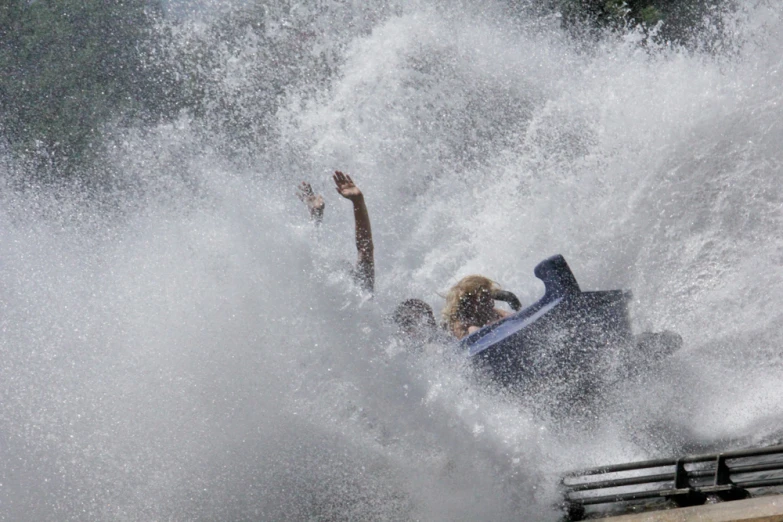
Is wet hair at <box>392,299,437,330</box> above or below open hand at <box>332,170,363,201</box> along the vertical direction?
below

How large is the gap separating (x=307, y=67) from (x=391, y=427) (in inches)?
366

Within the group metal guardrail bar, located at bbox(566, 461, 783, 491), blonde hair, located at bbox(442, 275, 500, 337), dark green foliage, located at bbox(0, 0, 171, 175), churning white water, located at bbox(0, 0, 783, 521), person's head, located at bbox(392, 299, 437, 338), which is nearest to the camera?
metal guardrail bar, located at bbox(566, 461, 783, 491)

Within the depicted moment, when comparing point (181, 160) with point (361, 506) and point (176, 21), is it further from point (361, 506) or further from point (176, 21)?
point (176, 21)

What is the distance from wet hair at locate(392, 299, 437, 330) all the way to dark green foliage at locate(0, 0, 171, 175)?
681 inches

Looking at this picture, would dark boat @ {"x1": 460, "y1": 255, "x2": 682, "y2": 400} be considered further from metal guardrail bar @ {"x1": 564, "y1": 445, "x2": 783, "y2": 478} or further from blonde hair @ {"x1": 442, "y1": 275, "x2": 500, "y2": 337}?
metal guardrail bar @ {"x1": 564, "y1": 445, "x2": 783, "y2": 478}

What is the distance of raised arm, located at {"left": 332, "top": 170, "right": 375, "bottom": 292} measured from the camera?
268 inches

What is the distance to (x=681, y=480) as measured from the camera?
16.4ft

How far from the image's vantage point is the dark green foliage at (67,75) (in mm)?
22794

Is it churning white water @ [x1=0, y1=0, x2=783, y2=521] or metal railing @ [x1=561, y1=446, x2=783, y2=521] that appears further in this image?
churning white water @ [x1=0, y1=0, x2=783, y2=521]

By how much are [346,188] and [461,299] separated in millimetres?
1145

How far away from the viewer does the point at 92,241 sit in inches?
317

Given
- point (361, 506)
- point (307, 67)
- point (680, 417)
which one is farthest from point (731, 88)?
point (307, 67)

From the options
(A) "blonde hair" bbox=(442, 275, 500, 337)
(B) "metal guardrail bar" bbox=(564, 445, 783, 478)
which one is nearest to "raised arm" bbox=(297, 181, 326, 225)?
(A) "blonde hair" bbox=(442, 275, 500, 337)

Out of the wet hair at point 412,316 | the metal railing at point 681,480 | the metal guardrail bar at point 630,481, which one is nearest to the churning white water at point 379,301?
the wet hair at point 412,316
